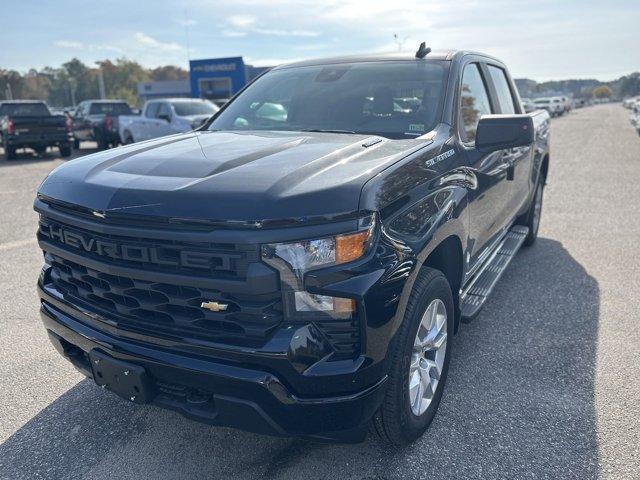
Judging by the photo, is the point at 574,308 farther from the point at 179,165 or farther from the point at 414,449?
the point at 179,165

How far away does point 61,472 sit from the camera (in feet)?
8.17

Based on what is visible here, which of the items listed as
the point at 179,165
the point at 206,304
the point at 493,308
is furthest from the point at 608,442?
the point at 179,165

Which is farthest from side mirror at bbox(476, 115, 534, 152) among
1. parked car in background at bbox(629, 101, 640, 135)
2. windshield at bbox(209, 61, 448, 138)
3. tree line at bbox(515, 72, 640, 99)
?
tree line at bbox(515, 72, 640, 99)

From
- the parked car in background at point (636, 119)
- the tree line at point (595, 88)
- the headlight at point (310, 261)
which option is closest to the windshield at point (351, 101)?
the headlight at point (310, 261)

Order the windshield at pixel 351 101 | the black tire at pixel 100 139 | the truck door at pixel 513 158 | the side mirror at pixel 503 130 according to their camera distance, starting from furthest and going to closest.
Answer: the black tire at pixel 100 139 → the truck door at pixel 513 158 → the windshield at pixel 351 101 → the side mirror at pixel 503 130

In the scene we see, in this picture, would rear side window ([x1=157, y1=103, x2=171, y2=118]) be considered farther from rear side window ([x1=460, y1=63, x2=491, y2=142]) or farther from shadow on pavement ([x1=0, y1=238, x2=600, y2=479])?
shadow on pavement ([x1=0, y1=238, x2=600, y2=479])

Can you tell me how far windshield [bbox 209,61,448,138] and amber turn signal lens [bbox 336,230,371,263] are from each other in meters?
1.16

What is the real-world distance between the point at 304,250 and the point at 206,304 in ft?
1.43

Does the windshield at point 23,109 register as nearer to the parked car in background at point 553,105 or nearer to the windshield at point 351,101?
the windshield at point 351,101

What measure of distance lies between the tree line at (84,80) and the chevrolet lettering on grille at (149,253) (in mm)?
95107

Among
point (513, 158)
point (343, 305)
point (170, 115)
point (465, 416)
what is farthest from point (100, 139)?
point (343, 305)

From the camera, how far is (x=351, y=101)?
337 centimetres

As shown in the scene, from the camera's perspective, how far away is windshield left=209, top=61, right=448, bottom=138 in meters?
3.15

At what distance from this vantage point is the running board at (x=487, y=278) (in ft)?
10.9
